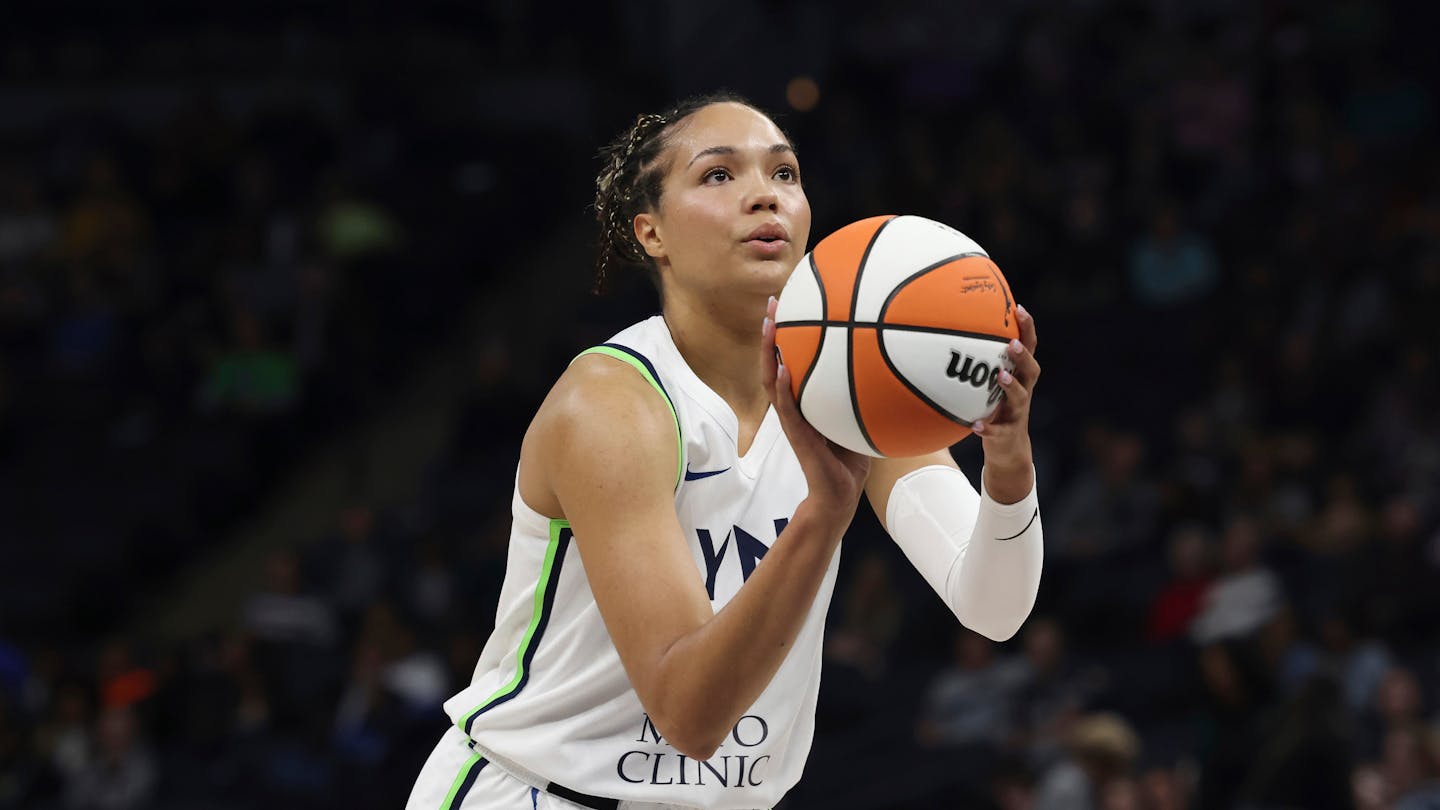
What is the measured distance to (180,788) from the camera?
9.50 meters

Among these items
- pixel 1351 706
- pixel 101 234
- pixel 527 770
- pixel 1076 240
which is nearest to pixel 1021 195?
pixel 1076 240

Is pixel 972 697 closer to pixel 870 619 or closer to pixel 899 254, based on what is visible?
pixel 870 619

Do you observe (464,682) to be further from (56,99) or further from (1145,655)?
(56,99)

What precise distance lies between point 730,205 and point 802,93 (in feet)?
38.6

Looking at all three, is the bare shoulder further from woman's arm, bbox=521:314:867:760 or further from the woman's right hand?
the woman's right hand

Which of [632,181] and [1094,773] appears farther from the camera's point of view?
[1094,773]

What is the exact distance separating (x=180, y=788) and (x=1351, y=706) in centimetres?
588

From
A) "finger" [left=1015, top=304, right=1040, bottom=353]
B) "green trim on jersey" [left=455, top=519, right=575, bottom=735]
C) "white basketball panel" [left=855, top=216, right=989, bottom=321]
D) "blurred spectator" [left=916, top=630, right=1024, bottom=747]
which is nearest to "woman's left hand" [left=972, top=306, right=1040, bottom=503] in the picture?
"finger" [left=1015, top=304, right=1040, bottom=353]

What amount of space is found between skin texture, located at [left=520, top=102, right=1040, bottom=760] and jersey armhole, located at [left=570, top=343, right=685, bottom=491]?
0.09ft

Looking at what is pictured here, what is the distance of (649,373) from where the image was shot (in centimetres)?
339

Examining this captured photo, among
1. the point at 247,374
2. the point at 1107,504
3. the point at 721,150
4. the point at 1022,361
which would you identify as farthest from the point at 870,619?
the point at 1022,361

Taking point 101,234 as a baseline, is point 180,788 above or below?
below

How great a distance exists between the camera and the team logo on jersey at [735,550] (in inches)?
134

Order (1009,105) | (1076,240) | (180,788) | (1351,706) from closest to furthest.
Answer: (1351,706)
(180,788)
(1076,240)
(1009,105)
